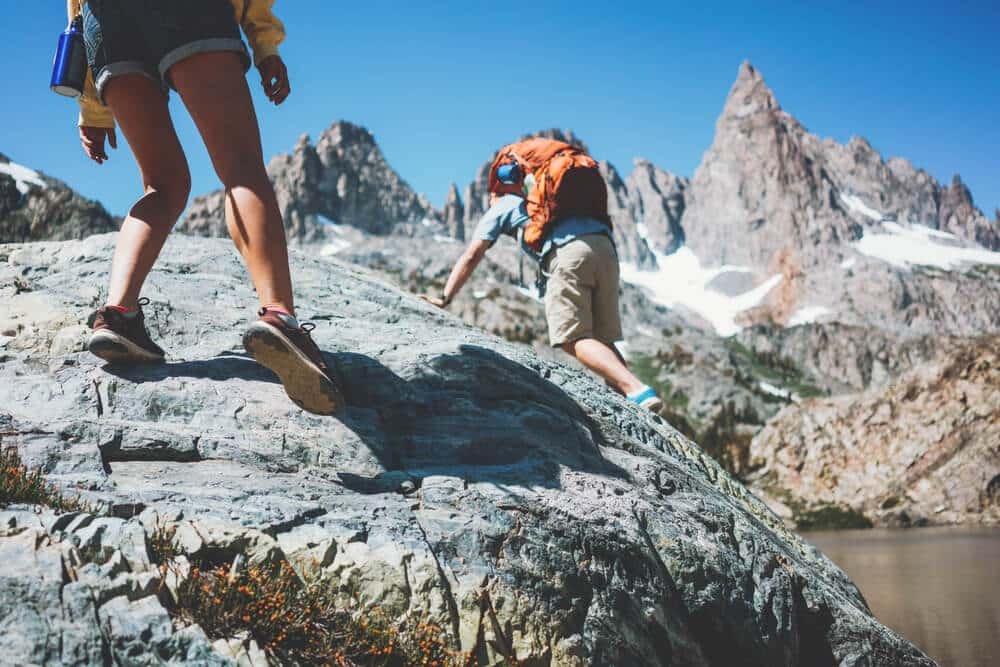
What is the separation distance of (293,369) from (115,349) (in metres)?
1.18

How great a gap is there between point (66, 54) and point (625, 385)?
4.41 metres

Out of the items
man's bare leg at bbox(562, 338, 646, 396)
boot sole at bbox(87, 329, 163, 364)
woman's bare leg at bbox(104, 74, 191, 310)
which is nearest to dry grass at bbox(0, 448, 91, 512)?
boot sole at bbox(87, 329, 163, 364)

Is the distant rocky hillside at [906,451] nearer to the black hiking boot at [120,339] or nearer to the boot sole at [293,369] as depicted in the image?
the boot sole at [293,369]

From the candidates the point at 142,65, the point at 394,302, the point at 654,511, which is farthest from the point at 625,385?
the point at 142,65

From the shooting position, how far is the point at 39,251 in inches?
249

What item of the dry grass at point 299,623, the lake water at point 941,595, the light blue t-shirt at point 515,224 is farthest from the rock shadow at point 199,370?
the lake water at point 941,595

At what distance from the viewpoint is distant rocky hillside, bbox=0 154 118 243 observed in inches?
2045

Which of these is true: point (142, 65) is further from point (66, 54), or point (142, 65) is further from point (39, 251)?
point (39, 251)

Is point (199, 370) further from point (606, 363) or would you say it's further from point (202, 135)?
point (606, 363)

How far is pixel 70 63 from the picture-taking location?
4.23 metres

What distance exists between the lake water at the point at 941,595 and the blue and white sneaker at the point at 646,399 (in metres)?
2.58

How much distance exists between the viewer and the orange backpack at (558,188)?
19.7 feet

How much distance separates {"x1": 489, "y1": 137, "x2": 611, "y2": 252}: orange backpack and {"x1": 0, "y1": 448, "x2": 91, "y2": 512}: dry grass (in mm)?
4158

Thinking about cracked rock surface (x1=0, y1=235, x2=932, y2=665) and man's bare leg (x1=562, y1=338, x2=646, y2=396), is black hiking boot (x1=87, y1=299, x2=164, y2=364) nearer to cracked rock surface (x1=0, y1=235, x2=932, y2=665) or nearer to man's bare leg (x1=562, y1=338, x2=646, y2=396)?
cracked rock surface (x1=0, y1=235, x2=932, y2=665)
